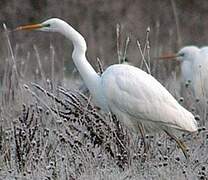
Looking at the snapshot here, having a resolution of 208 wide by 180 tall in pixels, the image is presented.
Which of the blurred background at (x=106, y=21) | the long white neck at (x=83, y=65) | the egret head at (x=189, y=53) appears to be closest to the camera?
the long white neck at (x=83, y=65)

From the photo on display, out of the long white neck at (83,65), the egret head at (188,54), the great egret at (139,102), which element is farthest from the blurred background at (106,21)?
the great egret at (139,102)

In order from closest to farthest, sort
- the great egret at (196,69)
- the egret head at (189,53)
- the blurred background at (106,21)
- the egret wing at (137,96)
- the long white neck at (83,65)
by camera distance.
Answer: the egret wing at (137,96) → the long white neck at (83,65) → the great egret at (196,69) → the egret head at (189,53) → the blurred background at (106,21)

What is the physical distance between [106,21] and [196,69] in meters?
6.93

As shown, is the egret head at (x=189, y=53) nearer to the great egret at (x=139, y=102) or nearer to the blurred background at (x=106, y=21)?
the great egret at (x=139, y=102)

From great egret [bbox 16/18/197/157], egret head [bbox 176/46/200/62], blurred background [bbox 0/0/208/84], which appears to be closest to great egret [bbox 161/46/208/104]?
egret head [bbox 176/46/200/62]

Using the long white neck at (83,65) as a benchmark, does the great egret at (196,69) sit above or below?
below

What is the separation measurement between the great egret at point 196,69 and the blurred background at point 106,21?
446cm

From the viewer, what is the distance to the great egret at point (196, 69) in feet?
23.4

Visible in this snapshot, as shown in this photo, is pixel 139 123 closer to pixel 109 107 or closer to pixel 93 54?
pixel 109 107

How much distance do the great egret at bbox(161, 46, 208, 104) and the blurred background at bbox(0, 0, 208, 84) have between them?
14.6 ft

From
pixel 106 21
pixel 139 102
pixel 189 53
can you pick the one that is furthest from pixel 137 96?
pixel 106 21

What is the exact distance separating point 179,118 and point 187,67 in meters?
3.00

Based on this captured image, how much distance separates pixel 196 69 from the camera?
24.1ft

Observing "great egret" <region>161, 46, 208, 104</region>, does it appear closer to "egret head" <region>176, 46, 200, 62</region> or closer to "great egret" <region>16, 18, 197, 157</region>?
"egret head" <region>176, 46, 200, 62</region>
